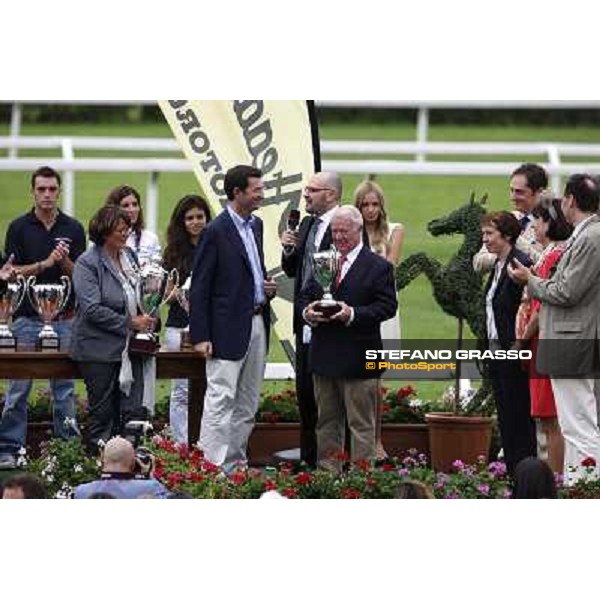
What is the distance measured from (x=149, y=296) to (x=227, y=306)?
0.39 meters

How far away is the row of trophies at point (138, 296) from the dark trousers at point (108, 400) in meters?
0.17

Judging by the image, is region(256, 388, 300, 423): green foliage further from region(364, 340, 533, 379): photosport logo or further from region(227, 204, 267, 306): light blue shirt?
region(227, 204, 267, 306): light blue shirt

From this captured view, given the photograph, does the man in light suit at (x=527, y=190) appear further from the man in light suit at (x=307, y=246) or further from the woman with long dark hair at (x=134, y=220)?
the woman with long dark hair at (x=134, y=220)

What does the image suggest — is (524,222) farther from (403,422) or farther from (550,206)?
(403,422)

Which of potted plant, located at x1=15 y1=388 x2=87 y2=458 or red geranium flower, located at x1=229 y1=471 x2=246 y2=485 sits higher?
potted plant, located at x1=15 y1=388 x2=87 y2=458

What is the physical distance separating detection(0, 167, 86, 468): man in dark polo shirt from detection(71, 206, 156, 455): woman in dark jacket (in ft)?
1.96

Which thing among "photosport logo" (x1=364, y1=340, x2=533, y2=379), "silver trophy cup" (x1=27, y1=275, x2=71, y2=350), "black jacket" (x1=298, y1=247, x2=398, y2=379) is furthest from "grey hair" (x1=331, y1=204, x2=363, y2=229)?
"silver trophy cup" (x1=27, y1=275, x2=71, y2=350)

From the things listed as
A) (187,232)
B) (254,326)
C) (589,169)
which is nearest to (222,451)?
(254,326)

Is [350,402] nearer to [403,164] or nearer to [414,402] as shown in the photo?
[414,402]

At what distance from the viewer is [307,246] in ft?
35.0

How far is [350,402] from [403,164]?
3.08 m

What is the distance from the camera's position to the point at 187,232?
11.3m

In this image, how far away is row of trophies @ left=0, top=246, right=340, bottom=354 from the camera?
10250 mm

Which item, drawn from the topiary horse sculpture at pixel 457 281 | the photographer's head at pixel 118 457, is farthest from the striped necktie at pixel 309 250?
the photographer's head at pixel 118 457
